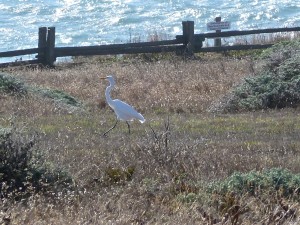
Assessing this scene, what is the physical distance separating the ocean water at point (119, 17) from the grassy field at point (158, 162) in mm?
18750

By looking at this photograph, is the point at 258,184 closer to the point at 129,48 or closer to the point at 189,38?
the point at 129,48

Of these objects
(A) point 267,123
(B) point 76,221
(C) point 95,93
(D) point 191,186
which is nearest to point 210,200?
(D) point 191,186

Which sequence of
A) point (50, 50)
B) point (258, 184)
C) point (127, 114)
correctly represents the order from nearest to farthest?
point (258, 184) < point (127, 114) < point (50, 50)

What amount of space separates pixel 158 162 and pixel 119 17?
103 feet

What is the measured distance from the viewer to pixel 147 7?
45000mm

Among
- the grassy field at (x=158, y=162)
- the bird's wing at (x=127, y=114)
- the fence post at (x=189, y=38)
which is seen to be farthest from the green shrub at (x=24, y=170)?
the fence post at (x=189, y=38)

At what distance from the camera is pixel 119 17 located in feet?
139

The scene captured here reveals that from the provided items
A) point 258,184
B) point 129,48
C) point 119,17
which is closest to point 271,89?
point 258,184

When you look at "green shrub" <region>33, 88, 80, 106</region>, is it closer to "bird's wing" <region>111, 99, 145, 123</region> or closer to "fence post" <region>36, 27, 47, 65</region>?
"bird's wing" <region>111, 99, 145, 123</region>

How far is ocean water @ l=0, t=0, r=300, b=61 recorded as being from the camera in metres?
38.4

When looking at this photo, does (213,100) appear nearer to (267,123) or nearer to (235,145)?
(267,123)

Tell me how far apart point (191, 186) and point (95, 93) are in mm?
9576

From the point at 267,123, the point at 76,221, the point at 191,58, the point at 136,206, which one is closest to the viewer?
the point at 76,221

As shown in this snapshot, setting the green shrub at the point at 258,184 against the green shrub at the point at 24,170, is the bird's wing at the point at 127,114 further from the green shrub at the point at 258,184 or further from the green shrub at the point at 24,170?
the green shrub at the point at 258,184
